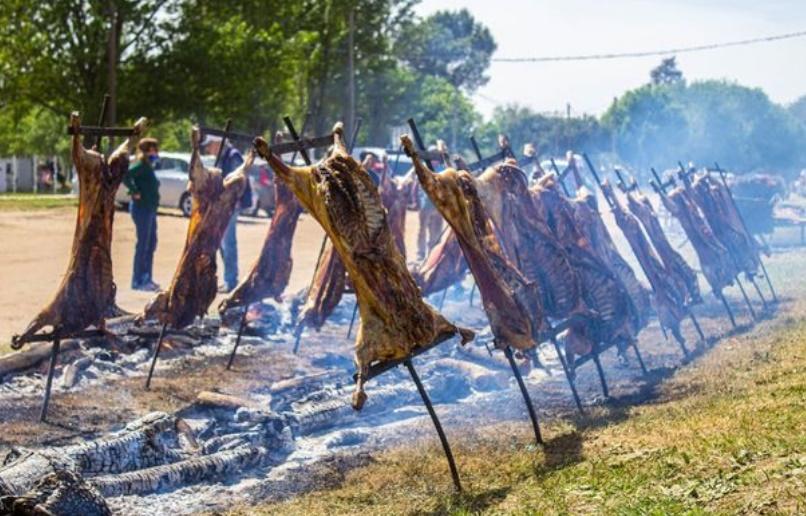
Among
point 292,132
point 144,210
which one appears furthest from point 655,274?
point 144,210

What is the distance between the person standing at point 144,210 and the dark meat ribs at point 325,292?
6.03 m

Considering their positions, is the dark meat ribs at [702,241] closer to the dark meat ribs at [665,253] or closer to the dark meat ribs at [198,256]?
the dark meat ribs at [665,253]

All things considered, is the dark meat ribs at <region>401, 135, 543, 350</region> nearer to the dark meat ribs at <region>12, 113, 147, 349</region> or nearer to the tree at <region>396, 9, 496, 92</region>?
the dark meat ribs at <region>12, 113, 147, 349</region>

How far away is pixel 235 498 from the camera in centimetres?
750

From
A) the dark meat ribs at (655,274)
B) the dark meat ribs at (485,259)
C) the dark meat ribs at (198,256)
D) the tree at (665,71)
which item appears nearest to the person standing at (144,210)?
the dark meat ribs at (198,256)

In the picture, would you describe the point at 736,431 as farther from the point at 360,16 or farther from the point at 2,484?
the point at 360,16

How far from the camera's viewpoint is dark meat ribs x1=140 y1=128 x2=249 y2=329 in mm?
10641

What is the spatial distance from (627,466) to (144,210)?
38.7 ft

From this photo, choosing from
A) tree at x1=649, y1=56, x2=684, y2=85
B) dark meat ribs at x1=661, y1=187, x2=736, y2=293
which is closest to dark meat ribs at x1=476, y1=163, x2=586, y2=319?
dark meat ribs at x1=661, y1=187, x2=736, y2=293

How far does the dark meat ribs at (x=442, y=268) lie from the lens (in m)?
12.3

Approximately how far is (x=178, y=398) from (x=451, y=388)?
8.61 feet

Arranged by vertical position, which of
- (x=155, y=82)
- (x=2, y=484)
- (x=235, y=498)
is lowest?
(x=235, y=498)

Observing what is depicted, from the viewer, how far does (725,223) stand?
16.8 m

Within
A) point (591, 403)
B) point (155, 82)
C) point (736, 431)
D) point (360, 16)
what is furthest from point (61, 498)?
point (360, 16)
